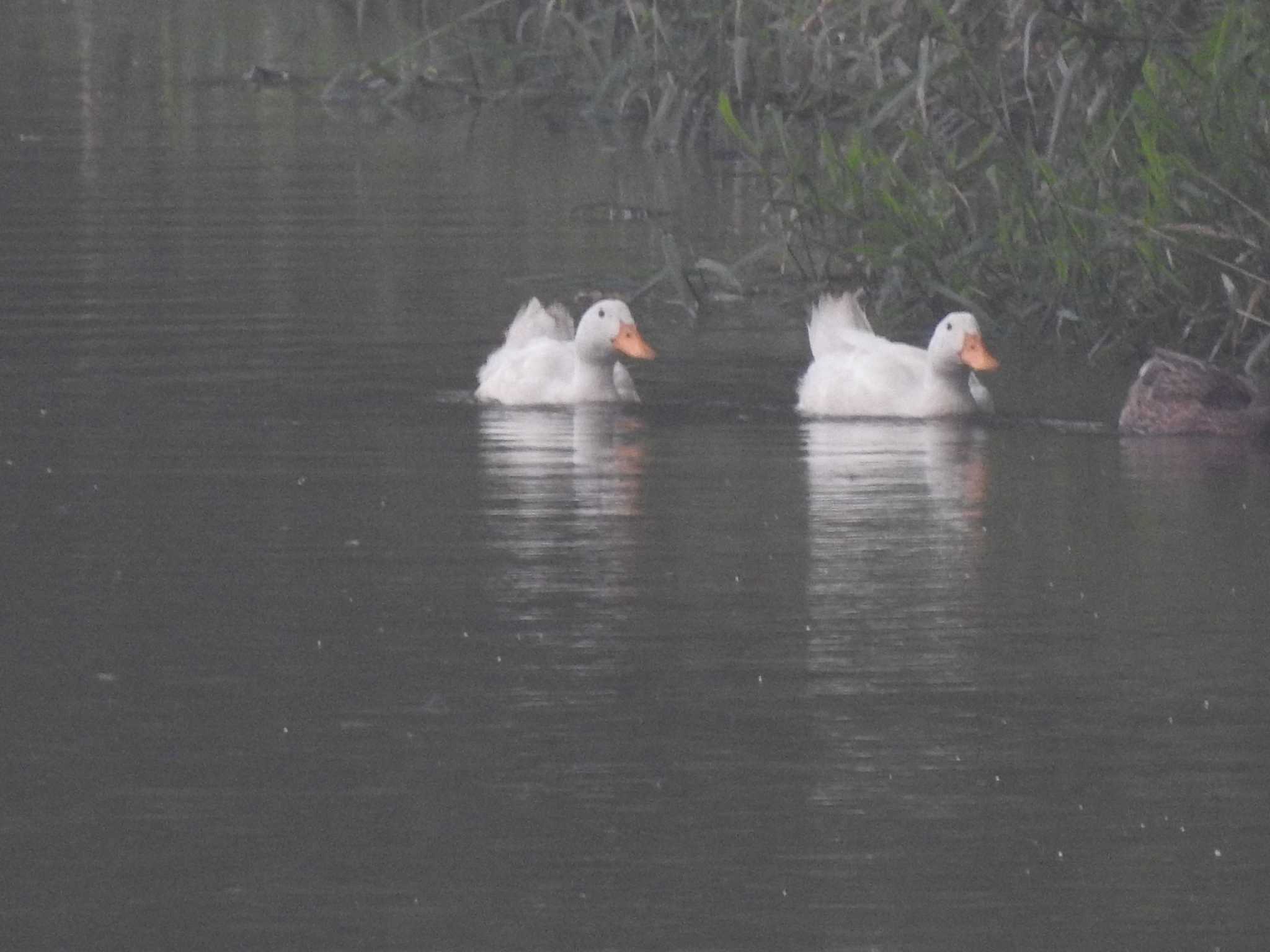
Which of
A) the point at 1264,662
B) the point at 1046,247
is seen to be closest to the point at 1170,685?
the point at 1264,662

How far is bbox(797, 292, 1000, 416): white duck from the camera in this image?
12.8 m

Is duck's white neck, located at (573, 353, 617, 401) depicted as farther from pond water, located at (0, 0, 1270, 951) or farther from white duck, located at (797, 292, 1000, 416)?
white duck, located at (797, 292, 1000, 416)

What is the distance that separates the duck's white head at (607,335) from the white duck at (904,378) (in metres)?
0.64

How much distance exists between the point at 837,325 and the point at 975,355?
1.12 meters

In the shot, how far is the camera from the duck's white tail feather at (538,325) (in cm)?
1413

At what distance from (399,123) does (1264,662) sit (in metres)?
19.9

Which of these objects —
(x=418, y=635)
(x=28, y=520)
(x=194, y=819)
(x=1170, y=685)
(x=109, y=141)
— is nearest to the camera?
(x=194, y=819)

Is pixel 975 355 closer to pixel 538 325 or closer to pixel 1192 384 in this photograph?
pixel 1192 384

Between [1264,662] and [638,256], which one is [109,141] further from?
[1264,662]

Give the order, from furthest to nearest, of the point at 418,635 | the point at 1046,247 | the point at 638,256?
the point at 638,256 < the point at 1046,247 < the point at 418,635

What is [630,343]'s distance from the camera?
531 inches

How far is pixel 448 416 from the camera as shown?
12.9m

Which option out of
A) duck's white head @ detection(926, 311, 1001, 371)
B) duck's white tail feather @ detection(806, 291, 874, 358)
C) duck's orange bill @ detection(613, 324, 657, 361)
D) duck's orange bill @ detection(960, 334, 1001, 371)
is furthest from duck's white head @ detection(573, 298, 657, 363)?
duck's orange bill @ detection(960, 334, 1001, 371)

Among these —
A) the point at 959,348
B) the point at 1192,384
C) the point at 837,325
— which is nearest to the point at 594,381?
the point at 837,325
